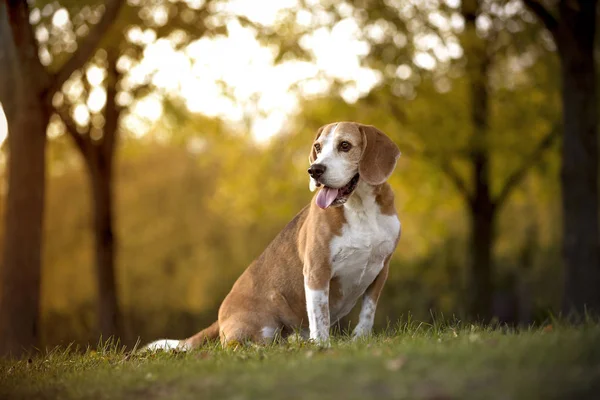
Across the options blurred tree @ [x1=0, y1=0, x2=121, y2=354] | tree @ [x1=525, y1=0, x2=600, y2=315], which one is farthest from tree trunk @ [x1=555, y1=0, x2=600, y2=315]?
blurred tree @ [x1=0, y1=0, x2=121, y2=354]

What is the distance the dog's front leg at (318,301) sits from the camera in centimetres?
658

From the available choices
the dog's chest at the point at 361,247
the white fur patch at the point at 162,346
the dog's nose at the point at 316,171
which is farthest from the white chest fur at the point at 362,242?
the white fur patch at the point at 162,346

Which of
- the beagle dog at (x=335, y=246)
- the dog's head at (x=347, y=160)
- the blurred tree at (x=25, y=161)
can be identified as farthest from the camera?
the blurred tree at (x=25, y=161)

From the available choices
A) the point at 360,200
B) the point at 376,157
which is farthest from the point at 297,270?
the point at 376,157

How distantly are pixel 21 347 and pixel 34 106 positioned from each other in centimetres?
298

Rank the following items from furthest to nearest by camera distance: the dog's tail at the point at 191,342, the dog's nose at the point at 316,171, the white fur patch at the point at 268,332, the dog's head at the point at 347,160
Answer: the dog's tail at the point at 191,342
the white fur patch at the point at 268,332
the dog's head at the point at 347,160
the dog's nose at the point at 316,171

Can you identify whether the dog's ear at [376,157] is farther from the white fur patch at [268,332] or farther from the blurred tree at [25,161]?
the blurred tree at [25,161]

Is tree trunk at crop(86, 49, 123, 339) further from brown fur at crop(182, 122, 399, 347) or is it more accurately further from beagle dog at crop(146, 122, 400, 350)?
beagle dog at crop(146, 122, 400, 350)

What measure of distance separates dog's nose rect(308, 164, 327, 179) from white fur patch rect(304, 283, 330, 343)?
38.2 inches

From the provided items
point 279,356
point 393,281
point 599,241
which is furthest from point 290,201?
point 279,356

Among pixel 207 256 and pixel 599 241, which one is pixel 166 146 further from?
pixel 599 241

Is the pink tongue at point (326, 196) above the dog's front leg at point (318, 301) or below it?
above

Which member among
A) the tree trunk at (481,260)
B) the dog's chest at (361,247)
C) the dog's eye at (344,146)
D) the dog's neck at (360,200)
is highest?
the dog's eye at (344,146)

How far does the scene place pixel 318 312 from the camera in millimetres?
6609
